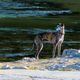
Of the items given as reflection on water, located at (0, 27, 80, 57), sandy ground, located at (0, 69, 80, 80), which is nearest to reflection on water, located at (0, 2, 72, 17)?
reflection on water, located at (0, 27, 80, 57)

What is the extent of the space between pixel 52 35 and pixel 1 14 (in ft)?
177

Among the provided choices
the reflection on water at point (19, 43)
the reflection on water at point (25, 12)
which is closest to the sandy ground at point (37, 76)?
the reflection on water at point (19, 43)

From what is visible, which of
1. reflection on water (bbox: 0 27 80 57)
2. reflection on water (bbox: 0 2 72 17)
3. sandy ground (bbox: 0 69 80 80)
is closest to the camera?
sandy ground (bbox: 0 69 80 80)

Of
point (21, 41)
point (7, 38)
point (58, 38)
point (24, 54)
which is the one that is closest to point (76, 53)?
point (58, 38)

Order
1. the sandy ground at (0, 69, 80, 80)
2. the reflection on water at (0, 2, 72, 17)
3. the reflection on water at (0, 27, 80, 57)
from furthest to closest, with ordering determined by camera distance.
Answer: the reflection on water at (0, 2, 72, 17), the reflection on water at (0, 27, 80, 57), the sandy ground at (0, 69, 80, 80)

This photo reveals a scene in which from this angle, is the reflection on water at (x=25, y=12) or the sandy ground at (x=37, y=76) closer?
the sandy ground at (x=37, y=76)

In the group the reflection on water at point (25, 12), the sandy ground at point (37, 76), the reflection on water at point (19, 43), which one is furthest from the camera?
the reflection on water at point (25, 12)

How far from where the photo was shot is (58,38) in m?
20.8

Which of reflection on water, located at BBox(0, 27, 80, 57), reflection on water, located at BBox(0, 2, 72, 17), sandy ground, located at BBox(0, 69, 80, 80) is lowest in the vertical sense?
reflection on water, located at BBox(0, 2, 72, 17)

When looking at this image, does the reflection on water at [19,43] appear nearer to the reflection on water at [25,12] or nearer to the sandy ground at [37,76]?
the sandy ground at [37,76]

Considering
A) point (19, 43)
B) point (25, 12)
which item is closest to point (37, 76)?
point (19, 43)

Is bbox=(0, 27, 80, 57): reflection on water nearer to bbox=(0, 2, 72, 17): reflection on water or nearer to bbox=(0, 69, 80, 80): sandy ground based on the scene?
bbox=(0, 69, 80, 80): sandy ground

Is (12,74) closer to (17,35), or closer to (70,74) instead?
(70,74)

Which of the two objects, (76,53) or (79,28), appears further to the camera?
(79,28)
